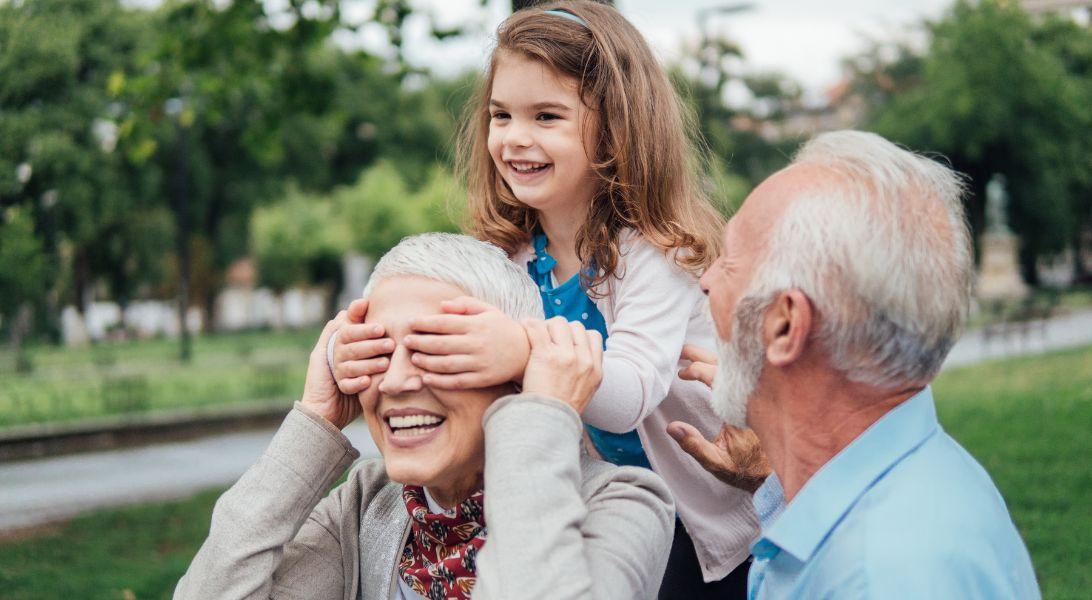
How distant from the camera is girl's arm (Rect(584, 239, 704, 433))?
83.4 inches

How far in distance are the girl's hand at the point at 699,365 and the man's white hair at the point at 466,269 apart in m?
0.48

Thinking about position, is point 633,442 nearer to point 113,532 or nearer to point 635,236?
point 635,236

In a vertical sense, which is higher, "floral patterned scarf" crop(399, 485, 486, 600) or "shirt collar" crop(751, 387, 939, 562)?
"shirt collar" crop(751, 387, 939, 562)

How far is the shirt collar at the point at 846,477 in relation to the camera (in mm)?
1572

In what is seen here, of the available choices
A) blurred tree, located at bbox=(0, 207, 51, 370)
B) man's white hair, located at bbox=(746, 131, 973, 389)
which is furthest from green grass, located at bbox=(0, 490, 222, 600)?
man's white hair, located at bbox=(746, 131, 973, 389)

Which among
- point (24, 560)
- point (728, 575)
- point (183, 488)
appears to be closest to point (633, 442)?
point (728, 575)

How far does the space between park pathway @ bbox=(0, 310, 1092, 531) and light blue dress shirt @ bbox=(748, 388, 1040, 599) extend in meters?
8.86

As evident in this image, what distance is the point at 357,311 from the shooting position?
196cm

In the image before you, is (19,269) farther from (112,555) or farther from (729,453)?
(729,453)

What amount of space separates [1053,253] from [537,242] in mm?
12993

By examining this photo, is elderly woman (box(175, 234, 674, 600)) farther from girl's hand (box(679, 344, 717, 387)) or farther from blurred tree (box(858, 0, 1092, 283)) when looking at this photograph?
blurred tree (box(858, 0, 1092, 283))

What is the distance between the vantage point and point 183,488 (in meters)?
10.8

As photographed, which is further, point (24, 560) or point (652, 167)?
point (24, 560)

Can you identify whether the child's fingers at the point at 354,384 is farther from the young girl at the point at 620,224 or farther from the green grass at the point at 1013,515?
the green grass at the point at 1013,515
